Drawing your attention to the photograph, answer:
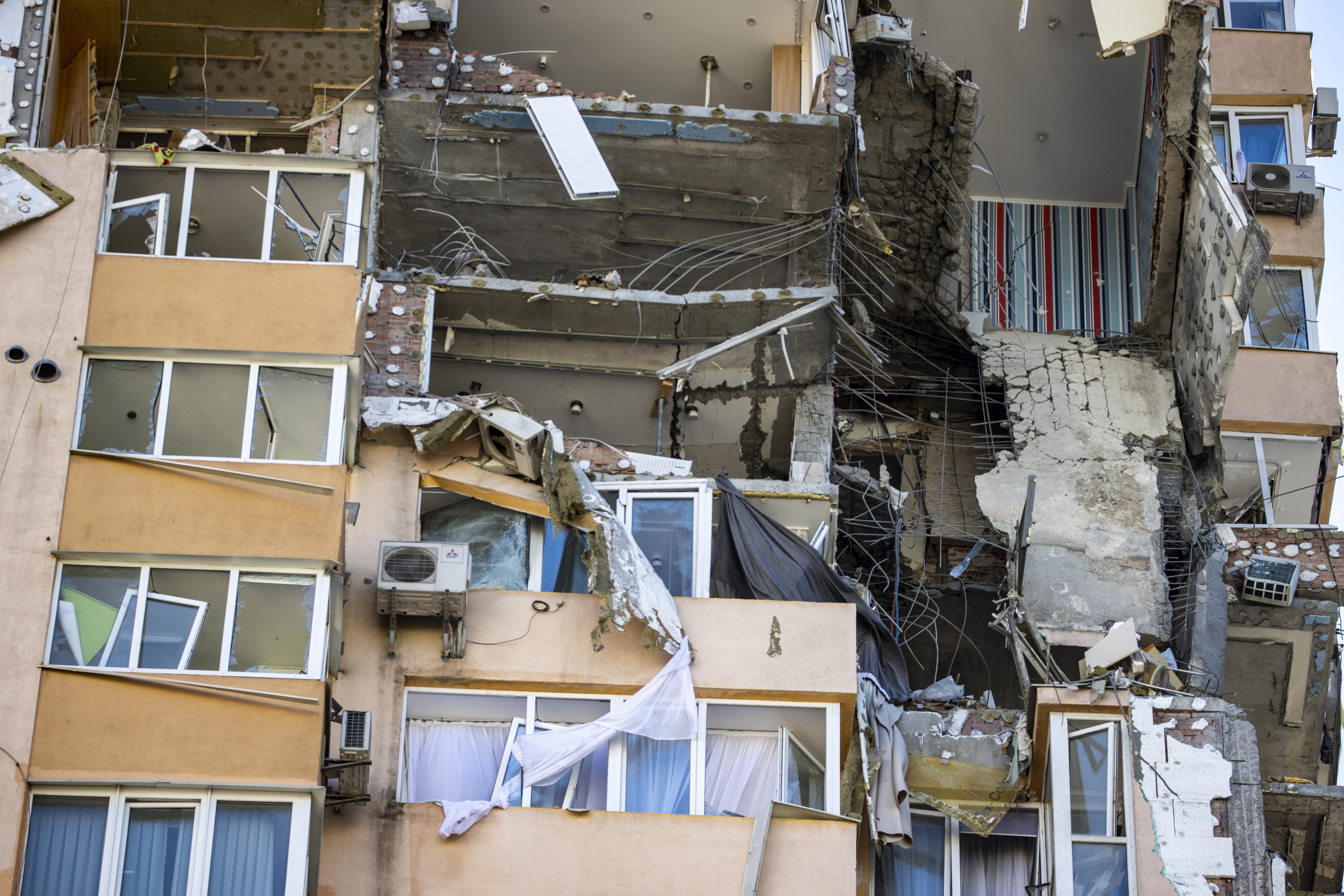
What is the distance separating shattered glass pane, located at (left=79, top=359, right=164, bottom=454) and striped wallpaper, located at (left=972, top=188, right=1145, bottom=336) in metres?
13.5

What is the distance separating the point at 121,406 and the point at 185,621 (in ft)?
6.51

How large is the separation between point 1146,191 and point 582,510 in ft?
41.2

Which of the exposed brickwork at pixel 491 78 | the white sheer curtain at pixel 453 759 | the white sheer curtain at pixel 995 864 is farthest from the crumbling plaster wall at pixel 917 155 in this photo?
the white sheer curtain at pixel 453 759

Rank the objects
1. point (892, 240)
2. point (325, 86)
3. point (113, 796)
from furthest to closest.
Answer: point (892, 240), point (325, 86), point (113, 796)

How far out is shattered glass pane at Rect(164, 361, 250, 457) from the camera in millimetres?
13914

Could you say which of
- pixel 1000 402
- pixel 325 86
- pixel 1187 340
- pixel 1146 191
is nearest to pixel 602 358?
pixel 325 86

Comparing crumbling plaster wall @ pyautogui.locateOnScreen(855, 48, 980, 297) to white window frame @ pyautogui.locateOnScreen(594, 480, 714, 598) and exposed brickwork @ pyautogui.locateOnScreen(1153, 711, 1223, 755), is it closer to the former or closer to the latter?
white window frame @ pyautogui.locateOnScreen(594, 480, 714, 598)

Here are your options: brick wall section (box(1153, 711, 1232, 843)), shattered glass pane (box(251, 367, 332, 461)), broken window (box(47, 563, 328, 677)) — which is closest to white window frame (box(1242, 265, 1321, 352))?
brick wall section (box(1153, 711, 1232, 843))

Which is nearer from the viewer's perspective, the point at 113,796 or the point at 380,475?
the point at 113,796

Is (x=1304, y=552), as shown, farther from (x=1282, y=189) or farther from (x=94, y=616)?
(x=94, y=616)

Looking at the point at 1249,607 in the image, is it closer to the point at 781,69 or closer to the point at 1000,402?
the point at 1000,402

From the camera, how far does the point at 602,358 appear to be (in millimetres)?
19328

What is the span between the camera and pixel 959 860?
1545 centimetres

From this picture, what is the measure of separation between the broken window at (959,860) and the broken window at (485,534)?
14.3 ft
